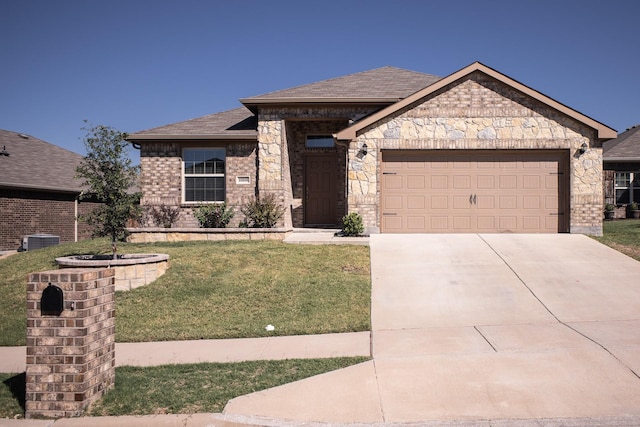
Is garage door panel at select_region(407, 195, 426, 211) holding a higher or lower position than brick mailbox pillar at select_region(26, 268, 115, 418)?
higher

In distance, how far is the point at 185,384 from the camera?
5754 mm

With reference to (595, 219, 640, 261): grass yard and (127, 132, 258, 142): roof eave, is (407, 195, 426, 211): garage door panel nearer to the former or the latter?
(595, 219, 640, 261): grass yard

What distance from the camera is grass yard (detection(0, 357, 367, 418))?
5.06 meters

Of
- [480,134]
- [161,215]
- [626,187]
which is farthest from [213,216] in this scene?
[626,187]

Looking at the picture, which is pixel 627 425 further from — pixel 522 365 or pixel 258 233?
pixel 258 233

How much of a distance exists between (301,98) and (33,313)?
13.0 meters

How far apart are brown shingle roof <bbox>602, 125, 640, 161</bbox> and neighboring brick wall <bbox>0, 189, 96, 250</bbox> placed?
2320 cm

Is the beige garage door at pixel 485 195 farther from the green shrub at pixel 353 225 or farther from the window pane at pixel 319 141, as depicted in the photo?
the window pane at pixel 319 141

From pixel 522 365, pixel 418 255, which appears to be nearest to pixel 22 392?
pixel 522 365

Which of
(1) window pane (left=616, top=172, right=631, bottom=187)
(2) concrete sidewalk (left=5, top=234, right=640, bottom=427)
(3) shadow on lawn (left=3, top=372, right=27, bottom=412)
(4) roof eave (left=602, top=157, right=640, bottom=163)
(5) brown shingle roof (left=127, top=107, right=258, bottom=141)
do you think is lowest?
(3) shadow on lawn (left=3, top=372, right=27, bottom=412)

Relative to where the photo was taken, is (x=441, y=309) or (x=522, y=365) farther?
(x=441, y=309)

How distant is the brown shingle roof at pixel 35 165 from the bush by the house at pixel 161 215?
464 centimetres

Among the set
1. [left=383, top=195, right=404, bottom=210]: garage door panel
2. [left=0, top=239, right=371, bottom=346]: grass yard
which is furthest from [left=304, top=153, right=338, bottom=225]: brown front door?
[left=0, top=239, right=371, bottom=346]: grass yard

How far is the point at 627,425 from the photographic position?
4.58m
